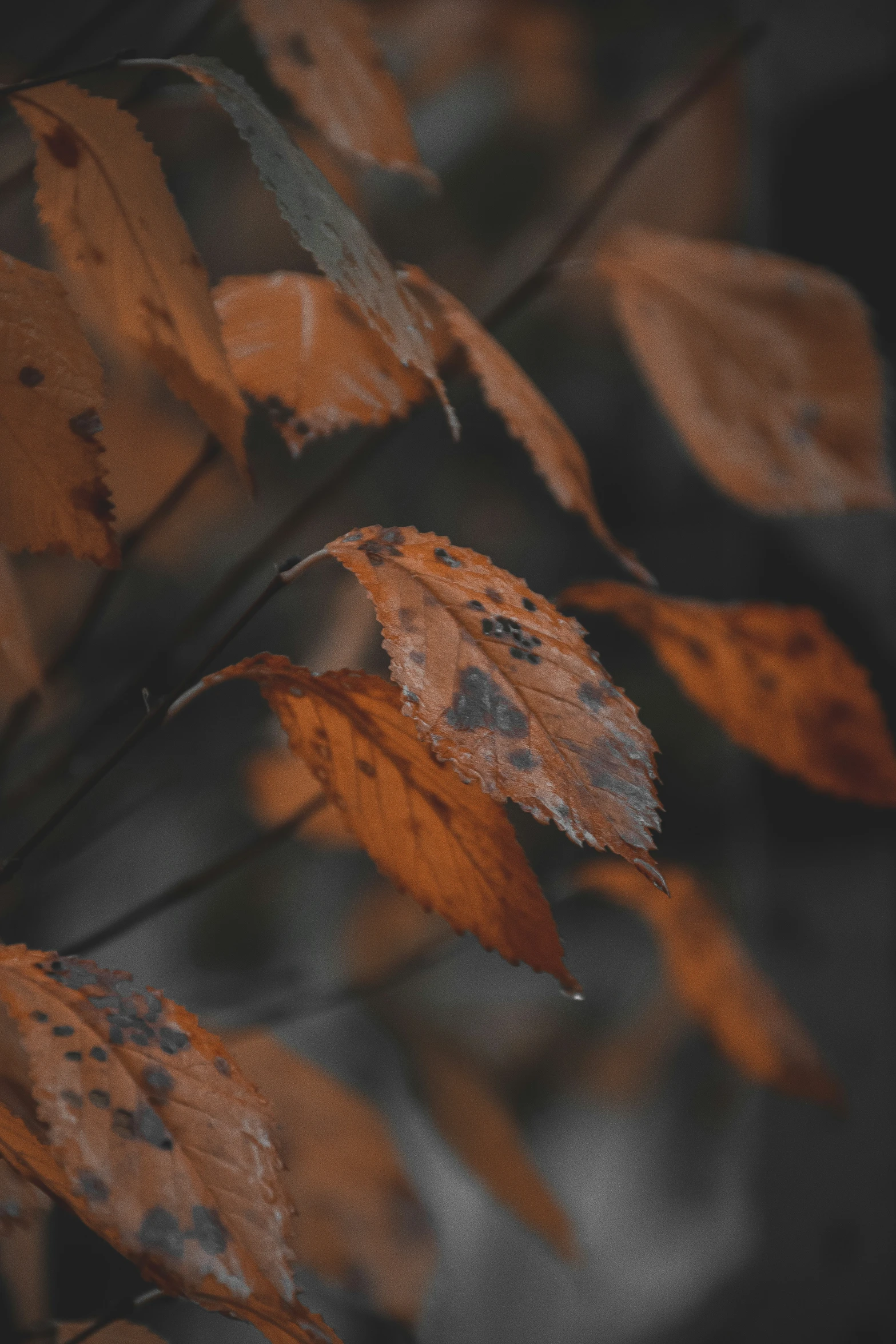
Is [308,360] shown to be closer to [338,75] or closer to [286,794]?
[338,75]

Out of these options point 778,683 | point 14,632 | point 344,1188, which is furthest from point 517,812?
point 14,632

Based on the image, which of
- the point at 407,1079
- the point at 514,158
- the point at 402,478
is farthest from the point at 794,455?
the point at 514,158

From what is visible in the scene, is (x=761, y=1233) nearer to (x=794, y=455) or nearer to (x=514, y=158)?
(x=794, y=455)

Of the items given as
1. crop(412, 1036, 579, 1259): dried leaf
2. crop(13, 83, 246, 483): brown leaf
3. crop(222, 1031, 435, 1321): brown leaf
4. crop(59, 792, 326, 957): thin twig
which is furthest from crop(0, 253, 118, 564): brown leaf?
crop(412, 1036, 579, 1259): dried leaf

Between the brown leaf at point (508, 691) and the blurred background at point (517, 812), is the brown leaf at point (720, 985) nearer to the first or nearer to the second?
the blurred background at point (517, 812)

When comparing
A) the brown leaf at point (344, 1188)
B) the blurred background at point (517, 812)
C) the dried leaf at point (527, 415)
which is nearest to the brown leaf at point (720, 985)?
the blurred background at point (517, 812)

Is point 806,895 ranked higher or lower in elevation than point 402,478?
lower
